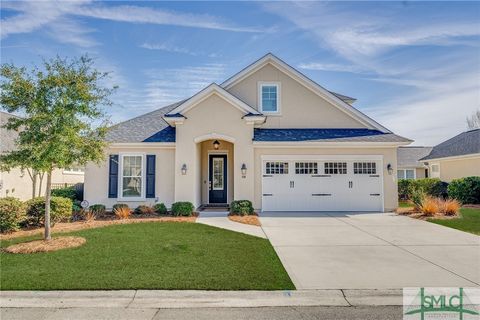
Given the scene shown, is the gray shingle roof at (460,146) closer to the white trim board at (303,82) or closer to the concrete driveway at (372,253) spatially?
the white trim board at (303,82)

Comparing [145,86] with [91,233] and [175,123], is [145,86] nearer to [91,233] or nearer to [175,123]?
[175,123]

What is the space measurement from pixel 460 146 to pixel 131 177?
24.1m

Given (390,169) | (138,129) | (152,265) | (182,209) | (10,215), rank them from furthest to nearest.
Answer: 1. (138,129)
2. (390,169)
3. (182,209)
4. (10,215)
5. (152,265)

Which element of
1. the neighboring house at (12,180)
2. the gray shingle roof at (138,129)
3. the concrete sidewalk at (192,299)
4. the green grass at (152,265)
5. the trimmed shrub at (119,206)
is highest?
the gray shingle roof at (138,129)

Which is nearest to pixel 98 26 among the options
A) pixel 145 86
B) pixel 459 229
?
pixel 145 86

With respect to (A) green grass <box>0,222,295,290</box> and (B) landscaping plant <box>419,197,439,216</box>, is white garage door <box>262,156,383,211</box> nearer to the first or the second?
(B) landscaping plant <box>419,197,439,216</box>

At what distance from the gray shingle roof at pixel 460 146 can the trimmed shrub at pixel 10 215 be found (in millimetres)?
25767

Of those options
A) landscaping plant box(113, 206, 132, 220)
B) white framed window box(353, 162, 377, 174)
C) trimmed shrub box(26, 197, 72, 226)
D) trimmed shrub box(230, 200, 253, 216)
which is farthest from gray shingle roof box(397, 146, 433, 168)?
trimmed shrub box(26, 197, 72, 226)

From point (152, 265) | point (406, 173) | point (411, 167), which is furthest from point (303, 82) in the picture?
point (406, 173)

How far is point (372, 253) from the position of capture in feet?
24.2

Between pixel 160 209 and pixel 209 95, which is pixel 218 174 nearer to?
pixel 160 209

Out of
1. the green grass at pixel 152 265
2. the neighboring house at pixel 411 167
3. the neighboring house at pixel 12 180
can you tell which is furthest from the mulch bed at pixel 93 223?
the neighboring house at pixel 411 167

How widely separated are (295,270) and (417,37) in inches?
460

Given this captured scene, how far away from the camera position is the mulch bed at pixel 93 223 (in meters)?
9.23
